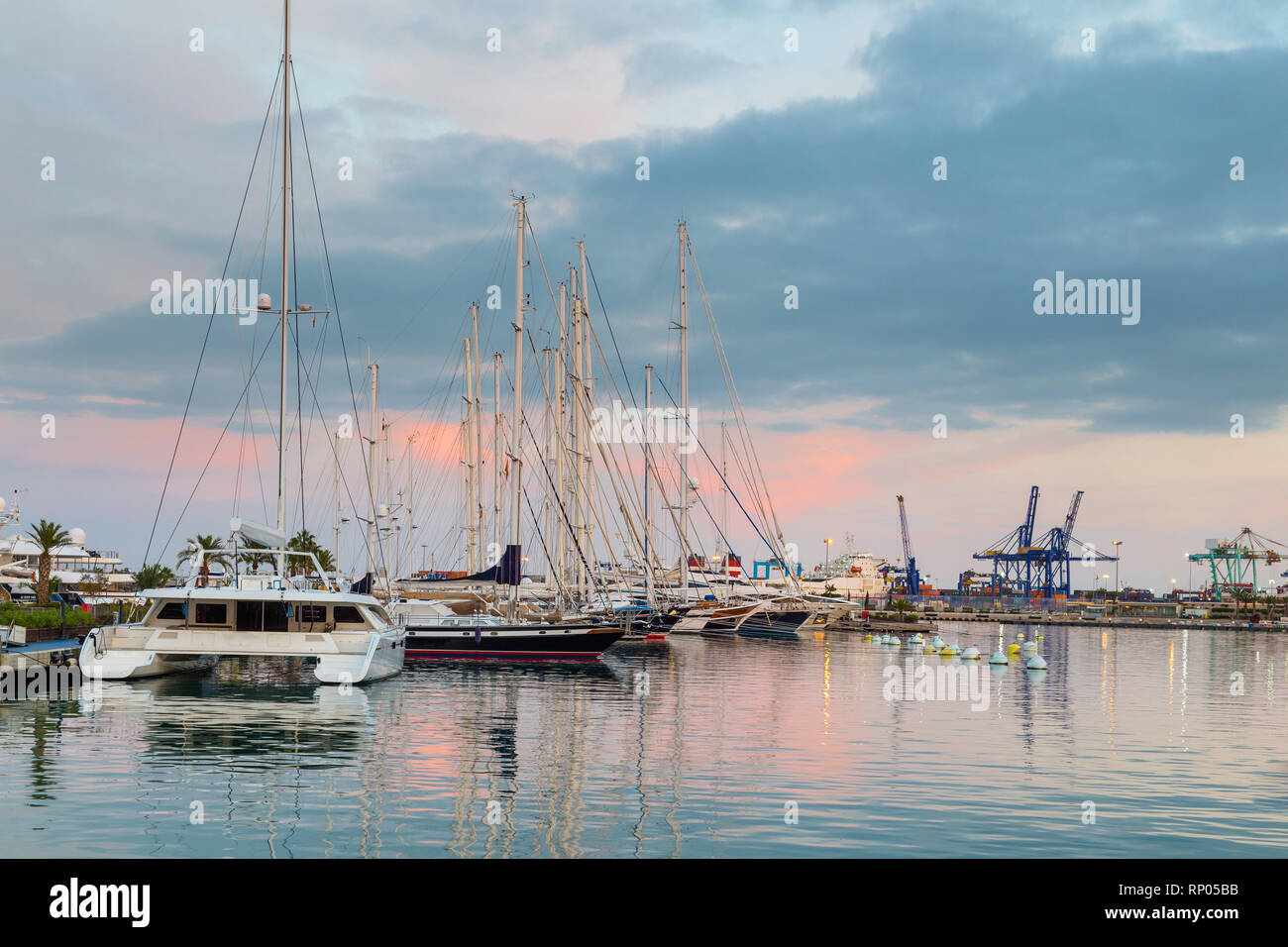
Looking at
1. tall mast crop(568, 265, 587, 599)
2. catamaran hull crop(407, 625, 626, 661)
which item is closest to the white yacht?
catamaran hull crop(407, 625, 626, 661)

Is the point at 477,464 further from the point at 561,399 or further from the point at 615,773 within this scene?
the point at 615,773

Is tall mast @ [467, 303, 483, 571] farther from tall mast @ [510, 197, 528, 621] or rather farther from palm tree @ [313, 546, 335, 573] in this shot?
palm tree @ [313, 546, 335, 573]

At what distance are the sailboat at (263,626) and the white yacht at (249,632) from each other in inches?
1.4

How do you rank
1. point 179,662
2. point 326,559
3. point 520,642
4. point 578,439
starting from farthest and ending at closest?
point 326,559 → point 578,439 → point 520,642 → point 179,662

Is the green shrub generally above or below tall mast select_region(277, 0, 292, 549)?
below

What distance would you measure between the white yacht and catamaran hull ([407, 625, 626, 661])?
397 inches

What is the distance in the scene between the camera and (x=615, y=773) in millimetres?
24719

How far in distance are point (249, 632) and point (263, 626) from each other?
1.25 meters

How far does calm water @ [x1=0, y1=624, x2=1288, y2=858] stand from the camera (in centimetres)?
1814

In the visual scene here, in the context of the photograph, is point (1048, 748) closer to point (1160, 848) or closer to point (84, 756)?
point (1160, 848)

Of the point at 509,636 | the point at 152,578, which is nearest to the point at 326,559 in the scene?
the point at 152,578

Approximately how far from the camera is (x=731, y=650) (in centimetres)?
7756

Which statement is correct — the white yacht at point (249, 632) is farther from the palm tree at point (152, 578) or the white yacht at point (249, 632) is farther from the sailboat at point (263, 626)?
the palm tree at point (152, 578)
